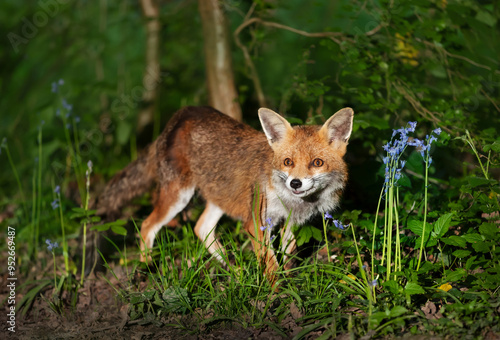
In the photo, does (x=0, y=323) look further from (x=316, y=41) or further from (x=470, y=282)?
(x=316, y=41)

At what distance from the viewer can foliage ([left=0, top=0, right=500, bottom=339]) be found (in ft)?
11.4

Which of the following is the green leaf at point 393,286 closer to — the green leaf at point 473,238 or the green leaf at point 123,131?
the green leaf at point 473,238

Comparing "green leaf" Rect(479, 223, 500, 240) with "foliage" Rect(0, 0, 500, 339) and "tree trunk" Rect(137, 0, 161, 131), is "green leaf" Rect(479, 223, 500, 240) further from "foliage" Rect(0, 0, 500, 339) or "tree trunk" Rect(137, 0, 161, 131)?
"tree trunk" Rect(137, 0, 161, 131)

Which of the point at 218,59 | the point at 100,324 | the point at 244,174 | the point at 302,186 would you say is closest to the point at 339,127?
the point at 302,186

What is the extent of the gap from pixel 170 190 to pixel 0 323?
187 centimetres

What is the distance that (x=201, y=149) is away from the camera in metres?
5.01

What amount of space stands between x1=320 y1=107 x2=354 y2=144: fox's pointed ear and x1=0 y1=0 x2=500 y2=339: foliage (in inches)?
13.8

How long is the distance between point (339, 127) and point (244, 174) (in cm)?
107

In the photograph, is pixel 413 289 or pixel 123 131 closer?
pixel 413 289

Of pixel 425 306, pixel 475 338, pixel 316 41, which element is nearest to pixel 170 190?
pixel 316 41

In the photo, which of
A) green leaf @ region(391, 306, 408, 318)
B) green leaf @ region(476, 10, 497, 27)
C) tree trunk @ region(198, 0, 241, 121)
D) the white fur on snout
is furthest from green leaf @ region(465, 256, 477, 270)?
tree trunk @ region(198, 0, 241, 121)

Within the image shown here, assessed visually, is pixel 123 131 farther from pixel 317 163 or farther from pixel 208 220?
pixel 317 163

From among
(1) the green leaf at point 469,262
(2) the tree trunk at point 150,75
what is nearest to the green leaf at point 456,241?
(1) the green leaf at point 469,262

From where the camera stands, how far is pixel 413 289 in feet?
10.6
